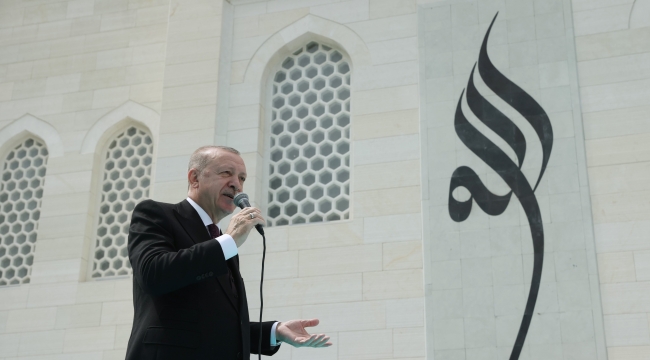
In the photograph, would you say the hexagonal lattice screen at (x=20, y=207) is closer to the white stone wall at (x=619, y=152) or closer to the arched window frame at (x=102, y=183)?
the arched window frame at (x=102, y=183)

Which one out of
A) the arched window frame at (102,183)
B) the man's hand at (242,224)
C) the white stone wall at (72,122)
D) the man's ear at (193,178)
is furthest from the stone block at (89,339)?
the man's hand at (242,224)

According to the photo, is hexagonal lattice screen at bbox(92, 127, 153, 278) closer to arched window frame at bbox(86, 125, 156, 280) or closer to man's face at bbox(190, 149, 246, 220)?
arched window frame at bbox(86, 125, 156, 280)

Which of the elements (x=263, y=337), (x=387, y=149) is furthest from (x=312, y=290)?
(x=263, y=337)

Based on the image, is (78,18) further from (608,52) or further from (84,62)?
(608,52)

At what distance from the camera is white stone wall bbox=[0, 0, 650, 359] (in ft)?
26.6

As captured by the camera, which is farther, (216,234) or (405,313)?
(405,313)

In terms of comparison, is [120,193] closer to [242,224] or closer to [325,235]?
[325,235]

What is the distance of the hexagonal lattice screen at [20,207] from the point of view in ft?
33.6

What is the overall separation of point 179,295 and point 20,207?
767cm

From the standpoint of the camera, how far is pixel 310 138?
9539mm

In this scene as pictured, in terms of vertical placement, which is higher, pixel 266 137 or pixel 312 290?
pixel 266 137

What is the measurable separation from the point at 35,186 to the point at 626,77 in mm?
6818

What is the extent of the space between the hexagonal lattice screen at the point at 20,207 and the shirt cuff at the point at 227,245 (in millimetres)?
7318

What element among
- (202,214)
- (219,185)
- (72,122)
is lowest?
(202,214)
